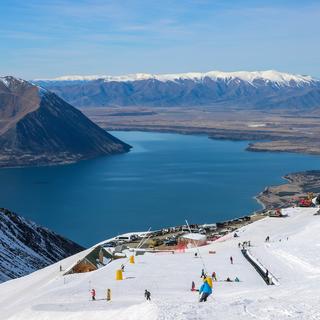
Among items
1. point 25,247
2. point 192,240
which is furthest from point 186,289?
point 25,247

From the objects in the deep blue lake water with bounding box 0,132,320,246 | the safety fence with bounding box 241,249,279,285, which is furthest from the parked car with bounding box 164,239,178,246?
the deep blue lake water with bounding box 0,132,320,246

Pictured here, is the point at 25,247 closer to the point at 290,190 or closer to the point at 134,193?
the point at 134,193

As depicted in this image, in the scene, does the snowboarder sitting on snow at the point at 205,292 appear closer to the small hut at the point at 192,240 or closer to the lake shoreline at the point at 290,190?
the small hut at the point at 192,240

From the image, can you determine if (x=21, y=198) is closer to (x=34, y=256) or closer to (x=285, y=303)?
(x=34, y=256)

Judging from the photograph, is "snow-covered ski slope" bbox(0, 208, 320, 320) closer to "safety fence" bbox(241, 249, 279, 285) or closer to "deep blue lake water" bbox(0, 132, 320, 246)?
"safety fence" bbox(241, 249, 279, 285)

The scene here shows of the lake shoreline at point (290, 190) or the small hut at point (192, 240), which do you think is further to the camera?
the lake shoreline at point (290, 190)

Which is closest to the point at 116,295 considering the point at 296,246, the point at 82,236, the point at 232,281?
the point at 232,281

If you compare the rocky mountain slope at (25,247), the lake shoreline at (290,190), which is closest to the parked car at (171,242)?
the rocky mountain slope at (25,247)
